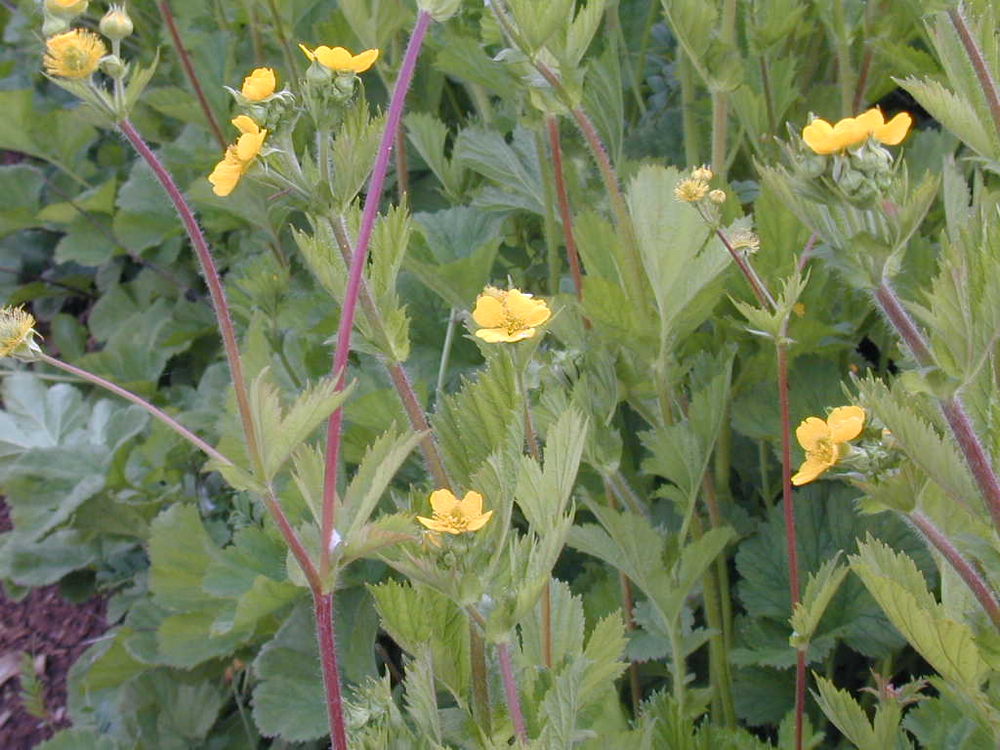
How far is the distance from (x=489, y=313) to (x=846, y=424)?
0.27 meters

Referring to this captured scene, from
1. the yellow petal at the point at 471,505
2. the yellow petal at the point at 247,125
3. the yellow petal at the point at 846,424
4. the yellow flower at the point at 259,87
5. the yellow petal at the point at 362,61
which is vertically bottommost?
the yellow petal at the point at 471,505

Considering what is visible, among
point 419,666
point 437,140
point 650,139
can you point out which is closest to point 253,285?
point 437,140

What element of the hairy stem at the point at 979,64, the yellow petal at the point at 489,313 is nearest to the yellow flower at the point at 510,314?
the yellow petal at the point at 489,313

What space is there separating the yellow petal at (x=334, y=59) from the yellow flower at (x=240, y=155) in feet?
0.23

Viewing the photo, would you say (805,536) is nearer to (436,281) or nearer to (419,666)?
(436,281)

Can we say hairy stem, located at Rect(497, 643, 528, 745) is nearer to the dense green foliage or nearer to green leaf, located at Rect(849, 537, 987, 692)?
the dense green foliage

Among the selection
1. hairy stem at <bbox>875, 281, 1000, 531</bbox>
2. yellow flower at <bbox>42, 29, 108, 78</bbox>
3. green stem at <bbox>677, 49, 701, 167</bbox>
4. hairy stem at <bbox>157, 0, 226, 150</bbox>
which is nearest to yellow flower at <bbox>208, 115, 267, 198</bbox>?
yellow flower at <bbox>42, 29, 108, 78</bbox>

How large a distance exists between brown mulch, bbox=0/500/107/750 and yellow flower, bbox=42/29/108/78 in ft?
4.93

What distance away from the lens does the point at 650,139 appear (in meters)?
1.82

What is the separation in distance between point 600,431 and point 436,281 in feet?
1.14

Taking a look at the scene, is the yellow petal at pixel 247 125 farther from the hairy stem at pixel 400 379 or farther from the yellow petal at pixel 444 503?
the yellow petal at pixel 444 503

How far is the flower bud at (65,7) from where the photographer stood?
89 cm

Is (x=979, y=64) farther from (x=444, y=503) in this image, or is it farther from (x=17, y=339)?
(x=17, y=339)

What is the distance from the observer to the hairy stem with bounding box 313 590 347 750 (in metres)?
0.83
